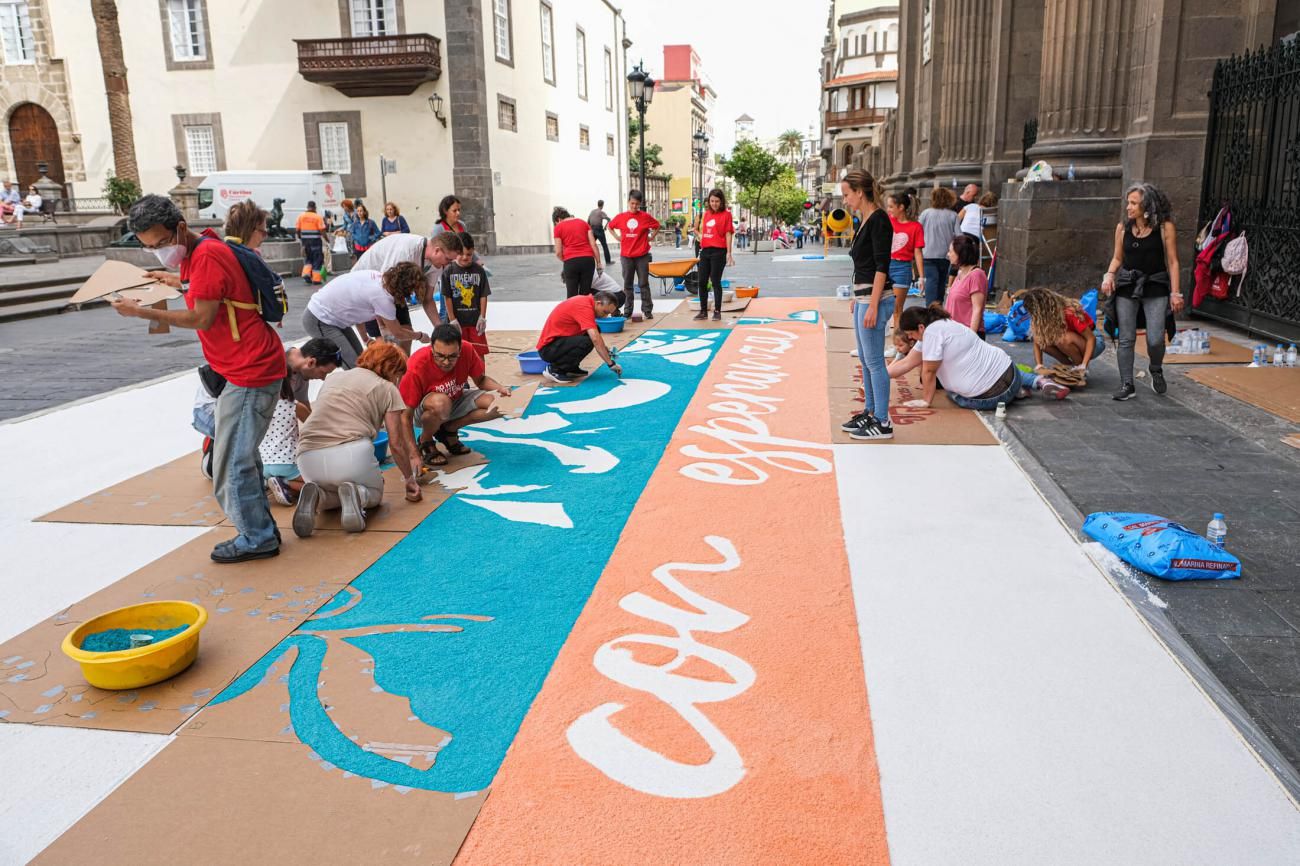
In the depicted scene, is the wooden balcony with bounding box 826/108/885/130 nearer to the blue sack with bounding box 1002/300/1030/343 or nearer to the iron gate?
the iron gate

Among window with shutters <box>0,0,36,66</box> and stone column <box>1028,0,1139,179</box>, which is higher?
window with shutters <box>0,0,36,66</box>

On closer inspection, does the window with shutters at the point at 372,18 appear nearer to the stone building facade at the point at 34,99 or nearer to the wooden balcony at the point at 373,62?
the wooden balcony at the point at 373,62

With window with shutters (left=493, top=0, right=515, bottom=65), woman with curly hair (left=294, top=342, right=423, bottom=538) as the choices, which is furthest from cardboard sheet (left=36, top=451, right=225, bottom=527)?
window with shutters (left=493, top=0, right=515, bottom=65)

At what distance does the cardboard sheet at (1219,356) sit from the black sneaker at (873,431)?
4.06 meters

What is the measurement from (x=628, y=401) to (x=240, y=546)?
→ 185 inches

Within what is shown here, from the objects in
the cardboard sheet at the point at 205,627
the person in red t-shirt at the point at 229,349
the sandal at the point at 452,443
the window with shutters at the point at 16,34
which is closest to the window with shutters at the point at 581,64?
the window with shutters at the point at 16,34

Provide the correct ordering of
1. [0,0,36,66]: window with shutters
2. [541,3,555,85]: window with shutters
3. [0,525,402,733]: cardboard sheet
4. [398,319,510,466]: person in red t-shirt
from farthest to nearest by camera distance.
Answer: [541,3,555,85]: window with shutters < [0,0,36,66]: window with shutters < [398,319,510,466]: person in red t-shirt < [0,525,402,733]: cardboard sheet

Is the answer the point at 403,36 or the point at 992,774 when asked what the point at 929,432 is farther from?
the point at 403,36

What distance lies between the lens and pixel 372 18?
33969mm

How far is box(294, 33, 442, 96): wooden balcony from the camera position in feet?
106

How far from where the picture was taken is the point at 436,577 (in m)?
5.05

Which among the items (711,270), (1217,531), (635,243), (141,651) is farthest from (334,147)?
(1217,531)

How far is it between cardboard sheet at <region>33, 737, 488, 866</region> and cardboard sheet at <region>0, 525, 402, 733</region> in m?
0.46

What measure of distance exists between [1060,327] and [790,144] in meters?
156
